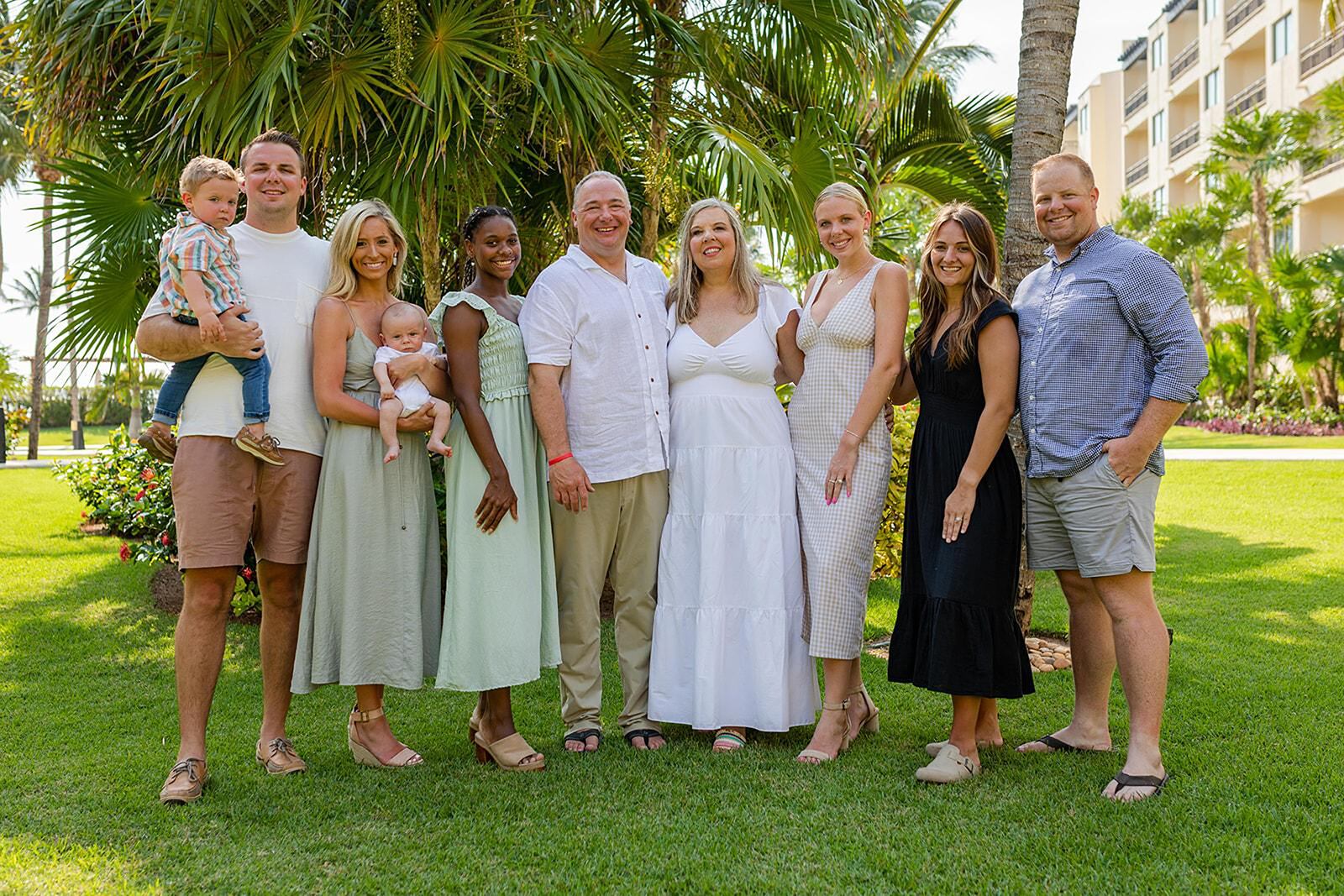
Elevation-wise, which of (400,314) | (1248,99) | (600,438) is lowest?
(600,438)

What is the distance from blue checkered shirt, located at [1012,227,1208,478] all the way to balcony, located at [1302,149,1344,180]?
2730 cm

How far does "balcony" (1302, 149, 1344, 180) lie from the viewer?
2708cm

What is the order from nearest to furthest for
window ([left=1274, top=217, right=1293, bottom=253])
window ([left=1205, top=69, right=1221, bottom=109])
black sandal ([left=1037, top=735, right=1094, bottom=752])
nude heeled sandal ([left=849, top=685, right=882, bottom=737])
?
black sandal ([left=1037, top=735, right=1094, bottom=752]) → nude heeled sandal ([left=849, top=685, right=882, bottom=737]) → window ([left=1274, top=217, right=1293, bottom=253]) → window ([left=1205, top=69, right=1221, bottom=109])

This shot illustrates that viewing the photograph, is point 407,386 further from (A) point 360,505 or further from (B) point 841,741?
(B) point 841,741

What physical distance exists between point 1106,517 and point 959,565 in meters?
0.50

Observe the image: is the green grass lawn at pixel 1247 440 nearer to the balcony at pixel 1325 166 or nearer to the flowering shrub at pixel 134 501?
the balcony at pixel 1325 166

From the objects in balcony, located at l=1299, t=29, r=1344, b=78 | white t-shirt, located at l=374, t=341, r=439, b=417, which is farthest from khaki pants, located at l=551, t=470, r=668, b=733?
balcony, located at l=1299, t=29, r=1344, b=78

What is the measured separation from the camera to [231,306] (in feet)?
11.4

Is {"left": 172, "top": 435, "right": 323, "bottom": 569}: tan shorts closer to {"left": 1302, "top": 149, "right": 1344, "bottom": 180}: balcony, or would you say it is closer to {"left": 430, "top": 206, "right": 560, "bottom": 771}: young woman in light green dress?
{"left": 430, "top": 206, "right": 560, "bottom": 771}: young woman in light green dress

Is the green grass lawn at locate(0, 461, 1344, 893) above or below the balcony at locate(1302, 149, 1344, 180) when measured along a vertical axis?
below

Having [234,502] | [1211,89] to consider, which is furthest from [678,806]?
[1211,89]

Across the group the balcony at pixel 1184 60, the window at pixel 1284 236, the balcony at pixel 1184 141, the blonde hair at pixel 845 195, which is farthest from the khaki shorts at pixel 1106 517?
the balcony at pixel 1184 60

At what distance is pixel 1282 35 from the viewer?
29812 millimetres

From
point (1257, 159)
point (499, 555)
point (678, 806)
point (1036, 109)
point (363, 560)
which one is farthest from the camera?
point (1257, 159)
